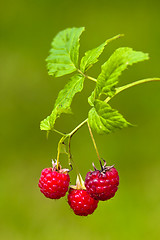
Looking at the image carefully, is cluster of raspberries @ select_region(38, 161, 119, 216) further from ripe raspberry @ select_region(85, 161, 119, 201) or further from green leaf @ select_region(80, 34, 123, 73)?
green leaf @ select_region(80, 34, 123, 73)

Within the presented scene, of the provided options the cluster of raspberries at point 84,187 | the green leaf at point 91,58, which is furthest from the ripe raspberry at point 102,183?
the green leaf at point 91,58

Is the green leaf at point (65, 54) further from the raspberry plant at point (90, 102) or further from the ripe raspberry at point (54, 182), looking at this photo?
the ripe raspberry at point (54, 182)

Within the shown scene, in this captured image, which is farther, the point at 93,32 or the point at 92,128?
the point at 93,32

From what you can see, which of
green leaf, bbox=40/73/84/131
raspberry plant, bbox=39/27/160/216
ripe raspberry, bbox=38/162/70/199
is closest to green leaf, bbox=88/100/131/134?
raspberry plant, bbox=39/27/160/216

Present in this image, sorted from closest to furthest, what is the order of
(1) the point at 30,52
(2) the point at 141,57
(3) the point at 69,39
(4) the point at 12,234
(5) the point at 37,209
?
(2) the point at 141,57
(3) the point at 69,39
(4) the point at 12,234
(5) the point at 37,209
(1) the point at 30,52

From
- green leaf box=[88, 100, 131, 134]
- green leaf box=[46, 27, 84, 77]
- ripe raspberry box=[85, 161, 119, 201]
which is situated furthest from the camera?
green leaf box=[46, 27, 84, 77]
